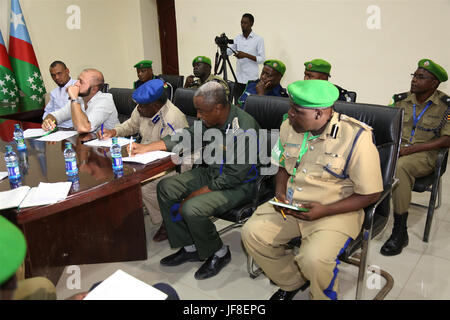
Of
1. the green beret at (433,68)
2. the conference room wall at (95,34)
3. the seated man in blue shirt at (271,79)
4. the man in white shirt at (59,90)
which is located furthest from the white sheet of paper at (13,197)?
the conference room wall at (95,34)

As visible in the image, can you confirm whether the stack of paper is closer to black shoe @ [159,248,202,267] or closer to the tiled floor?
the tiled floor

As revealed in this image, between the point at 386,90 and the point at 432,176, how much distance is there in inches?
86.0

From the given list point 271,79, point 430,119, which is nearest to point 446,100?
point 430,119

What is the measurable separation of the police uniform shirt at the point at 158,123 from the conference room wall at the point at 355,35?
2.86 m

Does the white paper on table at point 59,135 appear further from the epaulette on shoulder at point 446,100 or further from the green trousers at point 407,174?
the epaulette on shoulder at point 446,100

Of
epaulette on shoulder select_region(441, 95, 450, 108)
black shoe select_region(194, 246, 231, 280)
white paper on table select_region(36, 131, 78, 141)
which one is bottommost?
black shoe select_region(194, 246, 231, 280)

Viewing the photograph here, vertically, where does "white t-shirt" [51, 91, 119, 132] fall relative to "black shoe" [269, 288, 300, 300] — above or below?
above

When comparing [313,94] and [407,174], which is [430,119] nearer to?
[407,174]

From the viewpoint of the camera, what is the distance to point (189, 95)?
2654 millimetres

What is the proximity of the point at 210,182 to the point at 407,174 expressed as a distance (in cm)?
129

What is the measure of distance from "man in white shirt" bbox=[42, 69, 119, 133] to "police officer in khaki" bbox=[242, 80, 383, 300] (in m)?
1.48

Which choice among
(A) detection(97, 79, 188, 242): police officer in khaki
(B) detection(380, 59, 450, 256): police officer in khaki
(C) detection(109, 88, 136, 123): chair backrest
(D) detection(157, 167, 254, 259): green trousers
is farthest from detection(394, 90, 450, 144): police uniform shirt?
(C) detection(109, 88, 136, 123): chair backrest

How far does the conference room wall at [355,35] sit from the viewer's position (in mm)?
3848

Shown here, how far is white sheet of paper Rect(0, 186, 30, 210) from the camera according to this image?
1.40 metres
